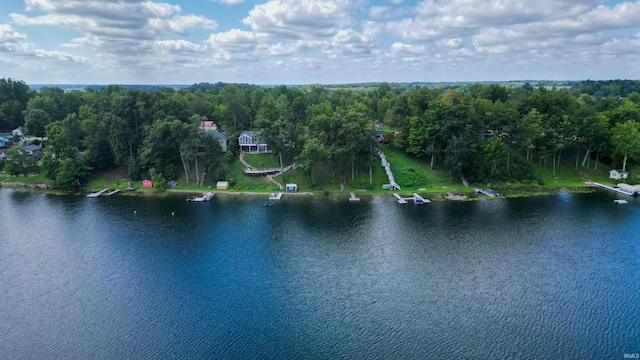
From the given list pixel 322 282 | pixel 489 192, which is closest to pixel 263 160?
pixel 489 192

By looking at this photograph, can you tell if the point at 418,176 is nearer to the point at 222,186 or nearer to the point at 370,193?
the point at 370,193

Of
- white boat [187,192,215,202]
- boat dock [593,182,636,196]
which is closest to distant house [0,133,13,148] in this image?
white boat [187,192,215,202]

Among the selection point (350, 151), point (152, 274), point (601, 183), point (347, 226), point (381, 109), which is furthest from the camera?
point (381, 109)

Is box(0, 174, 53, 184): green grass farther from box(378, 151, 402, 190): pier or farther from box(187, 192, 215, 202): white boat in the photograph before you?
box(378, 151, 402, 190): pier

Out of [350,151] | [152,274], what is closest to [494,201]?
[350,151]

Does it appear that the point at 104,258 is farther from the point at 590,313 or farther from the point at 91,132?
the point at 590,313

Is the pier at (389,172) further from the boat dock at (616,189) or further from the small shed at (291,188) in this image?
the boat dock at (616,189)

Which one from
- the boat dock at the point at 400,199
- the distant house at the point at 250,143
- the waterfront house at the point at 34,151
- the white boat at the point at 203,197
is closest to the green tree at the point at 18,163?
the waterfront house at the point at 34,151
